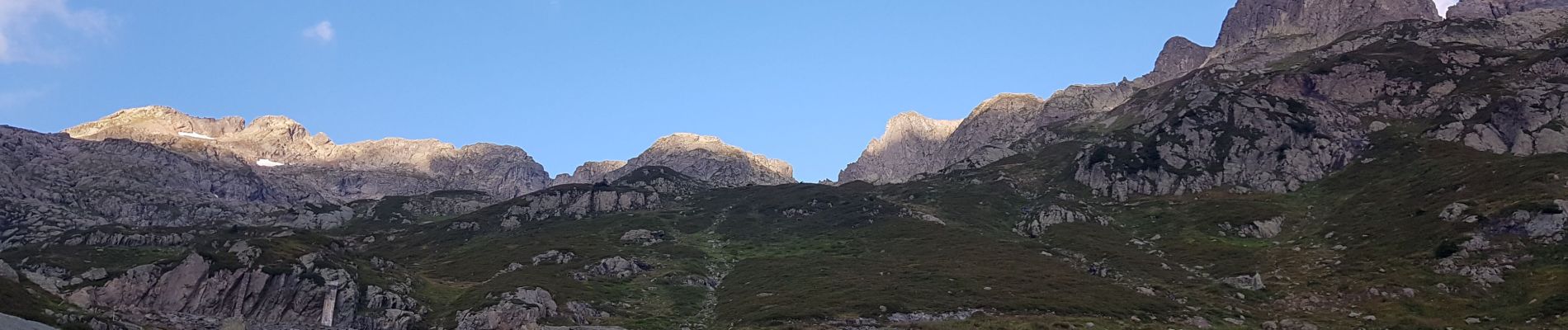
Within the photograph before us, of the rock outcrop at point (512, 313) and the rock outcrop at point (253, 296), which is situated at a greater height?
the rock outcrop at point (253, 296)

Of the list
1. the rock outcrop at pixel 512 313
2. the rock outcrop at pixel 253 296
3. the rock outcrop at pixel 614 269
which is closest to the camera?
the rock outcrop at pixel 512 313

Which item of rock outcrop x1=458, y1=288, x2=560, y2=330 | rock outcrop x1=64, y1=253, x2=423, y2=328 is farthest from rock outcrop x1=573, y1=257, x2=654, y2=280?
rock outcrop x1=64, y1=253, x2=423, y2=328

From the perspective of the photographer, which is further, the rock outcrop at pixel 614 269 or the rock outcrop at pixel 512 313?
the rock outcrop at pixel 614 269

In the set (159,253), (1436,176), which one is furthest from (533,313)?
(1436,176)

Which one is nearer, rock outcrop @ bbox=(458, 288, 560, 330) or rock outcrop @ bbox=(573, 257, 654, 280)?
rock outcrop @ bbox=(458, 288, 560, 330)

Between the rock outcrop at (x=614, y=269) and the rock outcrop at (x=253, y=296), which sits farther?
the rock outcrop at (x=614, y=269)

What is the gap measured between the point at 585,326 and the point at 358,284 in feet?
135

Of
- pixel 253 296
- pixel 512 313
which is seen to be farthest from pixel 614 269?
pixel 253 296

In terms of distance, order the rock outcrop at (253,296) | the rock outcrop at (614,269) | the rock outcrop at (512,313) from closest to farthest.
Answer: the rock outcrop at (512,313) < the rock outcrop at (253,296) < the rock outcrop at (614,269)

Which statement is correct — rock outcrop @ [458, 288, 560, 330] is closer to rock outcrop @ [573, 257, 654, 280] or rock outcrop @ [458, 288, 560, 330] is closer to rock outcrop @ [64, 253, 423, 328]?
rock outcrop @ [64, 253, 423, 328]

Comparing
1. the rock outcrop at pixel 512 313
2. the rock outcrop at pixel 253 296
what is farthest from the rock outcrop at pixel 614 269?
the rock outcrop at pixel 253 296

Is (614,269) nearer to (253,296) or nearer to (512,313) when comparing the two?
(512,313)

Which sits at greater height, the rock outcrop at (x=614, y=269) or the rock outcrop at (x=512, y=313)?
the rock outcrop at (x=614, y=269)

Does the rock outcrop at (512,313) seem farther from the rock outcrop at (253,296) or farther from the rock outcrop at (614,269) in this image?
the rock outcrop at (614,269)
